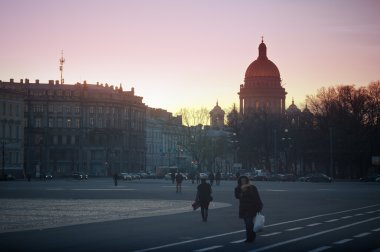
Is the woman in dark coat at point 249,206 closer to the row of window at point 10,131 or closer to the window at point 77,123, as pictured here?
the row of window at point 10,131

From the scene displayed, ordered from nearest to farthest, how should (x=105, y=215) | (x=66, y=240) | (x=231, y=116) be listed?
1. (x=66, y=240)
2. (x=105, y=215)
3. (x=231, y=116)

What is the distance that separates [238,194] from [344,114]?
3528 inches

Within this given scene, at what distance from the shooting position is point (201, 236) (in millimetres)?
23109

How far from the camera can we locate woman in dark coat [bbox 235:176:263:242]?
21.4 meters

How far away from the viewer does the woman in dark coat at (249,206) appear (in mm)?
21422

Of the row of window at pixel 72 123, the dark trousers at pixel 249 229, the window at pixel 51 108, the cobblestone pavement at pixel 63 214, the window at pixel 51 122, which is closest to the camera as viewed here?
the dark trousers at pixel 249 229

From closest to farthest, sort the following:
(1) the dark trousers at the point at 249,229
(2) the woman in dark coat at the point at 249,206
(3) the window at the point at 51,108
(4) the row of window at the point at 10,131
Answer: (1) the dark trousers at the point at 249,229, (2) the woman in dark coat at the point at 249,206, (4) the row of window at the point at 10,131, (3) the window at the point at 51,108

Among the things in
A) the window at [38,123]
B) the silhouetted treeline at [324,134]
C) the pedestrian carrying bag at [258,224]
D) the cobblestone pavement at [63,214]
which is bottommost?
the cobblestone pavement at [63,214]

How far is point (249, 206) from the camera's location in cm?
2175

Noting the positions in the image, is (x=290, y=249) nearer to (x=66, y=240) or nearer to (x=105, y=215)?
(x=66, y=240)

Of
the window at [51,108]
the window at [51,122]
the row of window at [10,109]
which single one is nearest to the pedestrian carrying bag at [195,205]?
the row of window at [10,109]

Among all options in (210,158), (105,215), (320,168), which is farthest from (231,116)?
(105,215)

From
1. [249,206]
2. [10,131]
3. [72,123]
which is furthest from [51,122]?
[249,206]

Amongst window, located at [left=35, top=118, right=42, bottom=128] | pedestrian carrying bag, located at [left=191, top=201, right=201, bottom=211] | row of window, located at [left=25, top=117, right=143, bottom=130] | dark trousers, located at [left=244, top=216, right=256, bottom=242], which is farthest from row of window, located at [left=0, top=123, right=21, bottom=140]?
dark trousers, located at [left=244, top=216, right=256, bottom=242]
